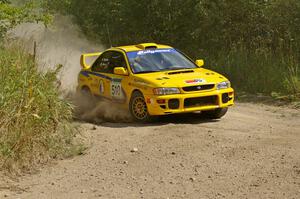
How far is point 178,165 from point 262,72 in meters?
8.49

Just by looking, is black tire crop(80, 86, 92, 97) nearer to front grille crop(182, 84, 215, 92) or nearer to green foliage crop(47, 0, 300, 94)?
front grille crop(182, 84, 215, 92)

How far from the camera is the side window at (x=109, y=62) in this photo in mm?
12648

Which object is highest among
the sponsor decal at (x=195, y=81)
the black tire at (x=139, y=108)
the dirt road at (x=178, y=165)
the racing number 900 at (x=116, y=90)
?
the sponsor decal at (x=195, y=81)

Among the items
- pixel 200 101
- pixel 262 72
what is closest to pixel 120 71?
pixel 200 101

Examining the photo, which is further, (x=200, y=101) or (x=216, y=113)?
(x=216, y=113)

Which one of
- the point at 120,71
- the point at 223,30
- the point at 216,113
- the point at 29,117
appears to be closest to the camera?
the point at 29,117

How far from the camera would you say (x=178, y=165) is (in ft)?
27.0

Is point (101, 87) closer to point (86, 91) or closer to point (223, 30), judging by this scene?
point (86, 91)

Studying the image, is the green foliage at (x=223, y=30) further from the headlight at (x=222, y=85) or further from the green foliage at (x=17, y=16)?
the green foliage at (x=17, y=16)

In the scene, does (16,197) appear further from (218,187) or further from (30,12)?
(30,12)

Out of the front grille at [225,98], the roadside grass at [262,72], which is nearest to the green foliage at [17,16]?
the roadside grass at [262,72]

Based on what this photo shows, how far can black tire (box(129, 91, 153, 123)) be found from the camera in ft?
37.5

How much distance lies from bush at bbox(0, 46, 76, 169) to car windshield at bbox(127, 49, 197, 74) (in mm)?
2848

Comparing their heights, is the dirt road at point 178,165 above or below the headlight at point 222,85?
below
